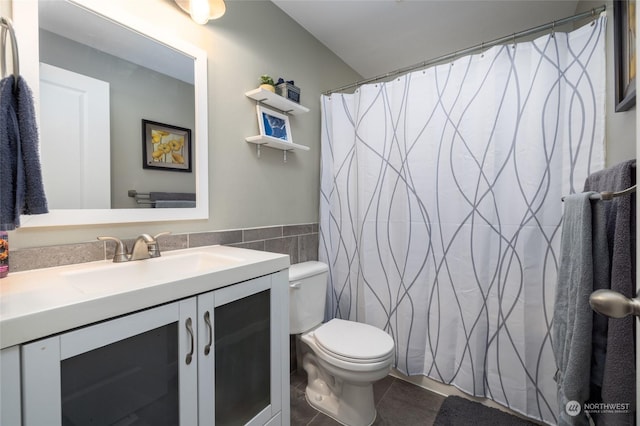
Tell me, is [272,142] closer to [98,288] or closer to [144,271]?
[144,271]

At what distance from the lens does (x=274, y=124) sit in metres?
1.77

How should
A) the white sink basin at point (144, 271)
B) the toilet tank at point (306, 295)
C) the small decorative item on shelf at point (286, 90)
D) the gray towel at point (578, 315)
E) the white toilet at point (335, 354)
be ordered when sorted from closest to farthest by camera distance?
1. the gray towel at point (578, 315)
2. the white sink basin at point (144, 271)
3. the white toilet at point (335, 354)
4. the toilet tank at point (306, 295)
5. the small decorative item on shelf at point (286, 90)

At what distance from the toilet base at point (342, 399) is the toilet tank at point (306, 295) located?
0.30m

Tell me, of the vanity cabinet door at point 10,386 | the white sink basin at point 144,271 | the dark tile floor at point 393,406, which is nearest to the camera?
the vanity cabinet door at point 10,386

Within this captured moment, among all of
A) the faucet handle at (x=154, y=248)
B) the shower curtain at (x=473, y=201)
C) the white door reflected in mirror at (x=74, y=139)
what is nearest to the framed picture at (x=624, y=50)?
the shower curtain at (x=473, y=201)

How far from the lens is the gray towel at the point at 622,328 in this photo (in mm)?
680

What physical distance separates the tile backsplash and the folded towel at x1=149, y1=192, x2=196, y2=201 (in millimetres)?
180

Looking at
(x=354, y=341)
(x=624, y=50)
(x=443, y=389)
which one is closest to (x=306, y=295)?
(x=354, y=341)

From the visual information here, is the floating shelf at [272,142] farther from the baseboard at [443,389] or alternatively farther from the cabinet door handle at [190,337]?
the baseboard at [443,389]

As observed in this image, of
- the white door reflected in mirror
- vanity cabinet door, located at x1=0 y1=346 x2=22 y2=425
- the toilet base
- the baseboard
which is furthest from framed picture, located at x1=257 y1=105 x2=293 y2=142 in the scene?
the baseboard

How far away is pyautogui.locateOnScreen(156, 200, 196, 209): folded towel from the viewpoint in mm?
1269

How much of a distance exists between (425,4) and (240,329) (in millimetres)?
2143

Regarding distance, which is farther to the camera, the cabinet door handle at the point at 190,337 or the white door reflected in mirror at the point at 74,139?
the white door reflected in mirror at the point at 74,139

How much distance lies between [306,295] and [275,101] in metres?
1.23
